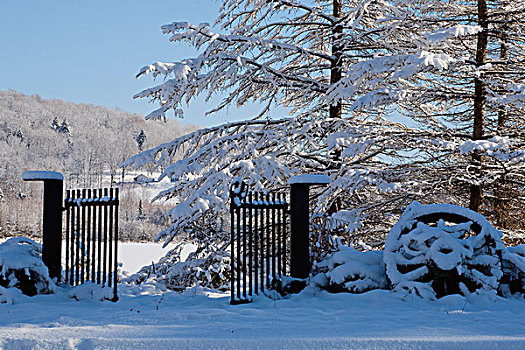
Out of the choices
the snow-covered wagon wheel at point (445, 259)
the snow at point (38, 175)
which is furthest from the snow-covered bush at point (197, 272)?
the snow-covered wagon wheel at point (445, 259)

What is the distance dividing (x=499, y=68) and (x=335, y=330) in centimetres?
843

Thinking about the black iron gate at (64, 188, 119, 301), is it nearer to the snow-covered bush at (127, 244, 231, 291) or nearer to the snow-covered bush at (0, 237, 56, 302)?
the snow-covered bush at (0, 237, 56, 302)

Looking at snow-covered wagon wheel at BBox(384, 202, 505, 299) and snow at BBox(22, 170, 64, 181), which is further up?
snow at BBox(22, 170, 64, 181)

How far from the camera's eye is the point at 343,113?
1114 cm

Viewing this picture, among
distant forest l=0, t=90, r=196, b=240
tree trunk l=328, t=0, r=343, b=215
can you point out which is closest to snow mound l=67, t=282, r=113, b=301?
tree trunk l=328, t=0, r=343, b=215

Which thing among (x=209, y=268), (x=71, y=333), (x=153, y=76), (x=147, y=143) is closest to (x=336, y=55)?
(x=153, y=76)

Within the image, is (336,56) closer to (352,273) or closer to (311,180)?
(311,180)

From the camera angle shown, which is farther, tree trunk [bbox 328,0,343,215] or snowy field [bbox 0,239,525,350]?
tree trunk [bbox 328,0,343,215]

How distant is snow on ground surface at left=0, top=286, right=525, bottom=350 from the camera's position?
372 cm

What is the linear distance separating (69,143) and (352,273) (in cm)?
11714

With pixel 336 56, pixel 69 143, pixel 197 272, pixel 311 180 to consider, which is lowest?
pixel 197 272

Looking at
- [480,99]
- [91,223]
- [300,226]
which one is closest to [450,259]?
[300,226]

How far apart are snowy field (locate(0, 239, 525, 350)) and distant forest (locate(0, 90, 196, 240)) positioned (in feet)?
199

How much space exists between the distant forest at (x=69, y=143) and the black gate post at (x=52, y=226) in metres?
59.6
